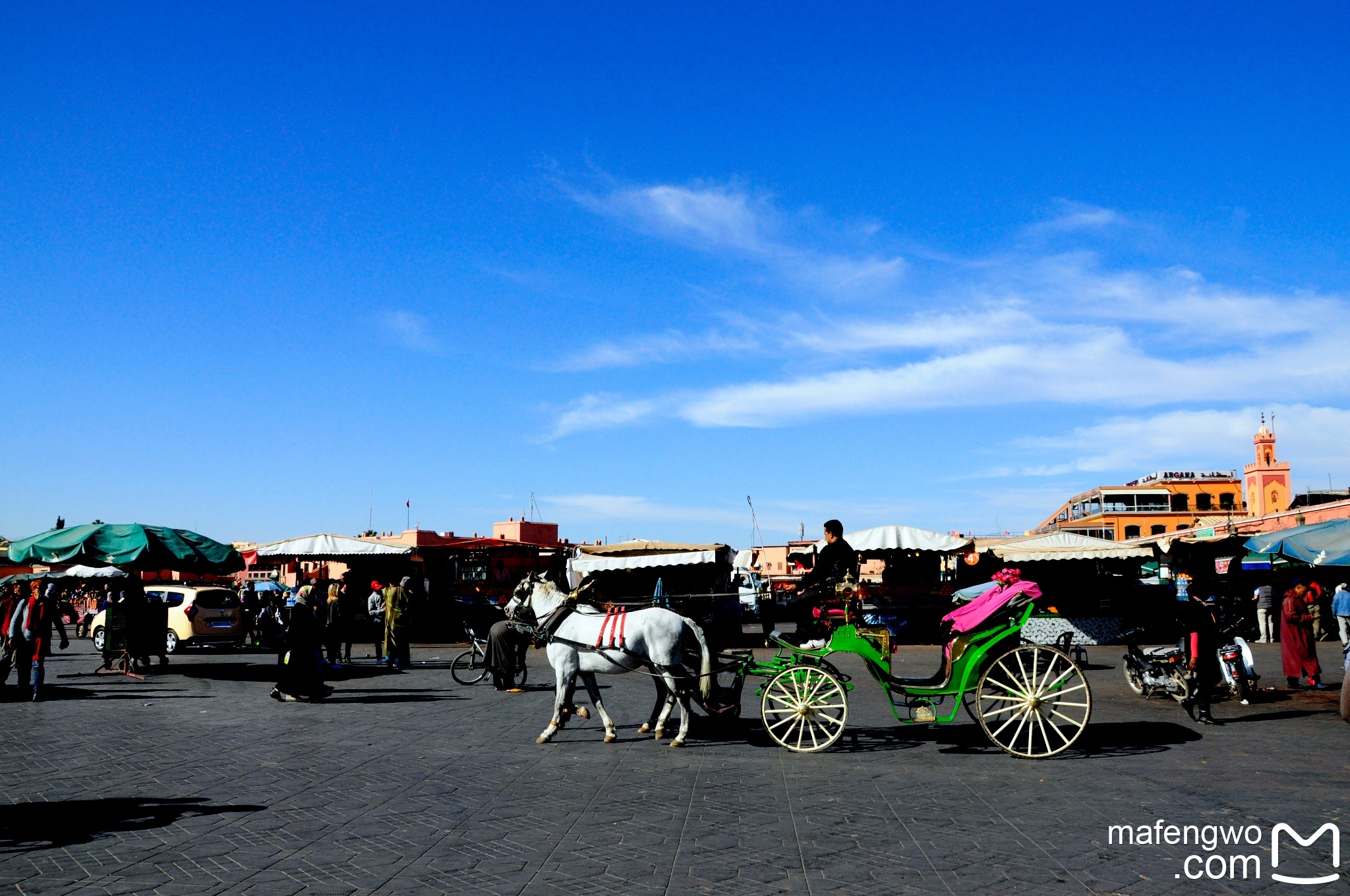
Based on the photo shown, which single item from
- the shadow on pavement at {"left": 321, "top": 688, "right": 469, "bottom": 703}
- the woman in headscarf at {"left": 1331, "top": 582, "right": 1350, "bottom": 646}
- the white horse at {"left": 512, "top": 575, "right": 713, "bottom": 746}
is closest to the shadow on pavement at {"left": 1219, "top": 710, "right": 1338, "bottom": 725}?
the white horse at {"left": 512, "top": 575, "right": 713, "bottom": 746}

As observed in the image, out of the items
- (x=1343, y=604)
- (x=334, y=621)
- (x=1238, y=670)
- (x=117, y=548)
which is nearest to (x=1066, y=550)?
(x=1343, y=604)

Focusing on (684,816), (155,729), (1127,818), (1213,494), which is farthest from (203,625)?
(1213,494)

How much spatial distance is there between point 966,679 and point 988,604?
0.75 m

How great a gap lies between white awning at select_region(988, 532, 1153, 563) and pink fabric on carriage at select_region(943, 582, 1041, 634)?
17.7 m

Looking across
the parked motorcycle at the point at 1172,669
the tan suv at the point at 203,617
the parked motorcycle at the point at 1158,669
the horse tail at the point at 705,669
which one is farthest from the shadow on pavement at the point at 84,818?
the tan suv at the point at 203,617

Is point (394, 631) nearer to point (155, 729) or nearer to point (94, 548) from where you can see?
point (94, 548)

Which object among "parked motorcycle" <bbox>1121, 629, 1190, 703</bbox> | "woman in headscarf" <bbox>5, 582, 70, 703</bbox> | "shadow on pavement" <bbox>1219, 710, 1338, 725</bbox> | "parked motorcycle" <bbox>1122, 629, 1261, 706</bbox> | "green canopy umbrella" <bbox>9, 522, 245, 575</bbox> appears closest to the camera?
"shadow on pavement" <bbox>1219, 710, 1338, 725</bbox>

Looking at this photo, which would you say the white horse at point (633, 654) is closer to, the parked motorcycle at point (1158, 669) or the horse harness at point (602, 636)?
the horse harness at point (602, 636)

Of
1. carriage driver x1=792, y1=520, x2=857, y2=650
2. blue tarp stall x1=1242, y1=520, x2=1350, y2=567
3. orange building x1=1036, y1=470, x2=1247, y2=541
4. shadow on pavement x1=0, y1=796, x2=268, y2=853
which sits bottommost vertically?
shadow on pavement x1=0, y1=796, x2=268, y2=853

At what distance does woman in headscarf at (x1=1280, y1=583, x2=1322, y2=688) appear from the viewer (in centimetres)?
1550

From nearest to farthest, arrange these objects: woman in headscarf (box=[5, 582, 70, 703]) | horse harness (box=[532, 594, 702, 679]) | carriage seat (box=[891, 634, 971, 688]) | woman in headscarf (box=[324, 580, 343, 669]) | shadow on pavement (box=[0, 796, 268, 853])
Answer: shadow on pavement (box=[0, 796, 268, 853])
carriage seat (box=[891, 634, 971, 688])
horse harness (box=[532, 594, 702, 679])
woman in headscarf (box=[5, 582, 70, 703])
woman in headscarf (box=[324, 580, 343, 669])

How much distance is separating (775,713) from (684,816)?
11.4ft

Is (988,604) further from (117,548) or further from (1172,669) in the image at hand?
(117,548)

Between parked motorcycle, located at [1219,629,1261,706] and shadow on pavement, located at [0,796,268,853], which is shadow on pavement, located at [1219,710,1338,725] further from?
shadow on pavement, located at [0,796,268,853]
